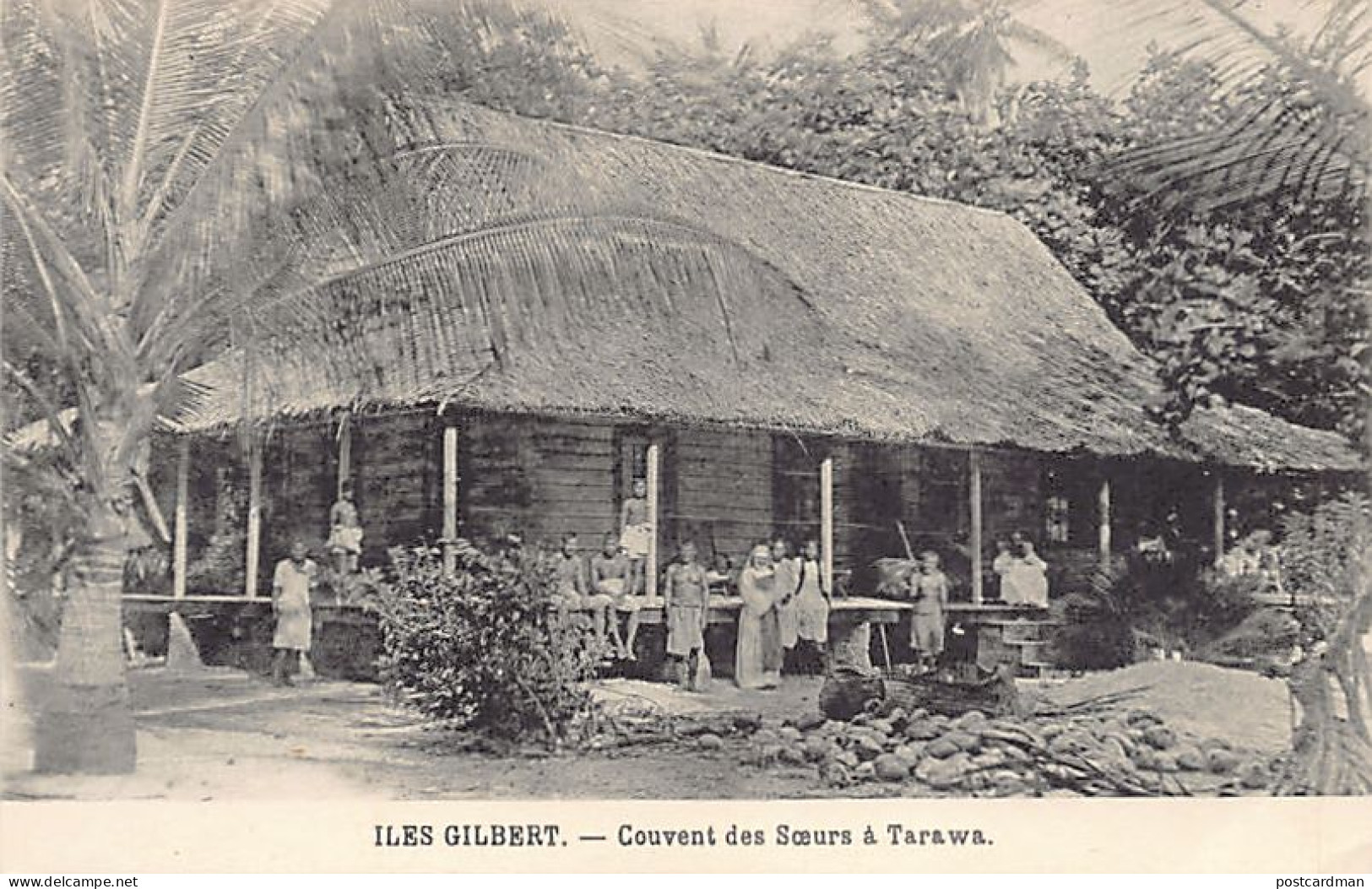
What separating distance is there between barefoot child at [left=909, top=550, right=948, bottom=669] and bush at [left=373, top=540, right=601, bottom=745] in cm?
415

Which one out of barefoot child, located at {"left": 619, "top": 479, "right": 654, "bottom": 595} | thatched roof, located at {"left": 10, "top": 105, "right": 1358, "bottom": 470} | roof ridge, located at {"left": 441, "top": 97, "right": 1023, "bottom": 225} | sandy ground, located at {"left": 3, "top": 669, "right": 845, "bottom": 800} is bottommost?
sandy ground, located at {"left": 3, "top": 669, "right": 845, "bottom": 800}

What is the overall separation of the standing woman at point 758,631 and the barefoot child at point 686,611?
0.40 metres

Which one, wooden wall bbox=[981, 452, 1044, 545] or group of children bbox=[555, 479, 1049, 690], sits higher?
wooden wall bbox=[981, 452, 1044, 545]

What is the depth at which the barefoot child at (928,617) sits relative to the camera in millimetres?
14398

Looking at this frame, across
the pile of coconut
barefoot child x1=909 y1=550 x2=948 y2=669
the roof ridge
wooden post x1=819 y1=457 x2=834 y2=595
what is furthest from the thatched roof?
the pile of coconut

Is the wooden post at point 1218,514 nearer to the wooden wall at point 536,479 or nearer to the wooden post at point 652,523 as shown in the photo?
the wooden post at point 652,523

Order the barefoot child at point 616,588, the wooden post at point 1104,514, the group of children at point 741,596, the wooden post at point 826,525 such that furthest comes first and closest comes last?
the wooden post at point 1104,514
the wooden post at point 826,525
the group of children at point 741,596
the barefoot child at point 616,588

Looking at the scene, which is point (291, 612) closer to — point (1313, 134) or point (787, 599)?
point (787, 599)

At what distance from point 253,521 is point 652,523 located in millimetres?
3206

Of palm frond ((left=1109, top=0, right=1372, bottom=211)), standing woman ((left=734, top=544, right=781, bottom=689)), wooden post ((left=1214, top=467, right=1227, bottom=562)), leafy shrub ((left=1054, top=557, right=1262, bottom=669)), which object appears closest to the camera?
palm frond ((left=1109, top=0, right=1372, bottom=211))

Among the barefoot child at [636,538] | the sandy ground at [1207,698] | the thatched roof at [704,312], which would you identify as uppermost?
the thatched roof at [704,312]

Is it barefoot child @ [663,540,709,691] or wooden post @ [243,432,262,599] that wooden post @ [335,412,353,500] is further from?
barefoot child @ [663,540,709,691]

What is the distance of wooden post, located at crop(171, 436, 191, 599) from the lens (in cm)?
1217

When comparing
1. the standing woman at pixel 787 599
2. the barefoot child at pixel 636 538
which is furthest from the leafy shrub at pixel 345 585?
the standing woman at pixel 787 599
